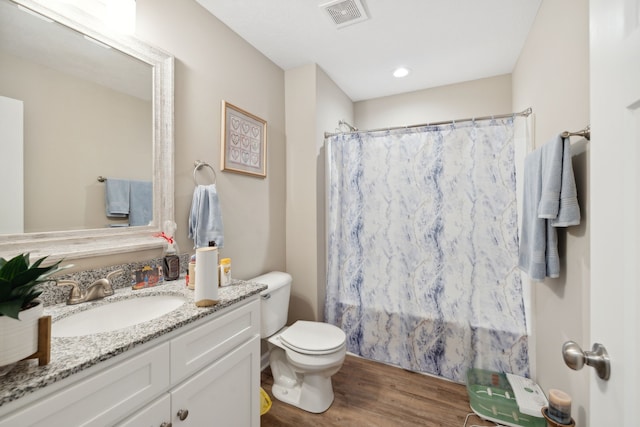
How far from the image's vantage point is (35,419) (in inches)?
23.3

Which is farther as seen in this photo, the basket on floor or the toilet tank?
the toilet tank

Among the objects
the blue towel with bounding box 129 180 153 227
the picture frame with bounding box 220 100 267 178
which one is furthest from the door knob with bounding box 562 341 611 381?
the picture frame with bounding box 220 100 267 178

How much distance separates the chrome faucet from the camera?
40.2 inches

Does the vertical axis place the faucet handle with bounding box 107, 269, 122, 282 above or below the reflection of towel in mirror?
below

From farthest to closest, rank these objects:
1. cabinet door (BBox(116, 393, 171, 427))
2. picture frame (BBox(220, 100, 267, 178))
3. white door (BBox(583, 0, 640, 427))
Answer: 1. picture frame (BBox(220, 100, 267, 178))
2. cabinet door (BBox(116, 393, 171, 427))
3. white door (BBox(583, 0, 640, 427))

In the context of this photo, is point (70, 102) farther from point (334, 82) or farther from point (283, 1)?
point (334, 82)

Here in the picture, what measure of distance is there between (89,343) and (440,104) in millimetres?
3001

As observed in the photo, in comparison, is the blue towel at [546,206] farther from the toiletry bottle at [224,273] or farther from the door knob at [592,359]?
the toiletry bottle at [224,273]

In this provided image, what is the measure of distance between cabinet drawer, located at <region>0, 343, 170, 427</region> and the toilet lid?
2.90 ft

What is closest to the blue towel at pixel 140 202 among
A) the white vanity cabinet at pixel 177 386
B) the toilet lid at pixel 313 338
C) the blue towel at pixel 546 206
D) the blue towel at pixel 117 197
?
the blue towel at pixel 117 197

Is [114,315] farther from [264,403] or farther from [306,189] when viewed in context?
[306,189]

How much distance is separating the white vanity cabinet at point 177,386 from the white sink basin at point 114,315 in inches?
9.6

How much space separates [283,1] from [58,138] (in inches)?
53.4

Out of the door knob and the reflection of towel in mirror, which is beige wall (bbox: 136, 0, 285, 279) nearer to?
the reflection of towel in mirror
